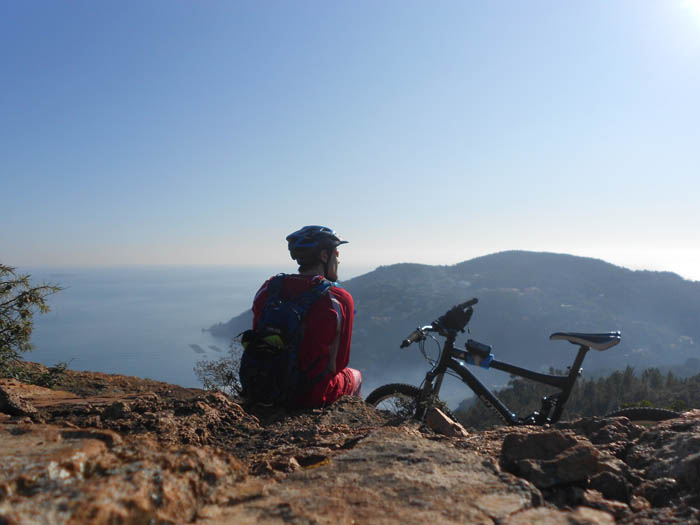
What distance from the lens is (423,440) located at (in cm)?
236

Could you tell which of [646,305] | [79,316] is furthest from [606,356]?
[79,316]

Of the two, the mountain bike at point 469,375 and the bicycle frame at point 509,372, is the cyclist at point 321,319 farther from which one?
the bicycle frame at point 509,372

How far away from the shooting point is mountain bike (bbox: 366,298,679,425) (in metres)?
3.86

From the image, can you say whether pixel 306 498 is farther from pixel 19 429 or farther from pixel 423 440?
pixel 19 429

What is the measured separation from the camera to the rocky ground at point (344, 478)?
1.36 metres

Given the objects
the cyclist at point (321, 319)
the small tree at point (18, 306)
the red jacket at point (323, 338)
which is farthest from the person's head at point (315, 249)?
the small tree at point (18, 306)

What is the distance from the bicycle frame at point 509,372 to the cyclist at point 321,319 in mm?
882

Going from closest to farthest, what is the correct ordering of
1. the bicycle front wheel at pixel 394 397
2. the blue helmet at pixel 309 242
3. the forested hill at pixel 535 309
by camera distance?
the blue helmet at pixel 309 242, the bicycle front wheel at pixel 394 397, the forested hill at pixel 535 309

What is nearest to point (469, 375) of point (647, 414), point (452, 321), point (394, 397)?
point (452, 321)

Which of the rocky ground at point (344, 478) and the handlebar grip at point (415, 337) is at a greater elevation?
the handlebar grip at point (415, 337)

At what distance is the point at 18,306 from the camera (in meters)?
7.02

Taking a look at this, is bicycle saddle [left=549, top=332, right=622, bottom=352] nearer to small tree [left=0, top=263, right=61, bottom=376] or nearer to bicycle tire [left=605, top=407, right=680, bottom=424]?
bicycle tire [left=605, top=407, right=680, bottom=424]

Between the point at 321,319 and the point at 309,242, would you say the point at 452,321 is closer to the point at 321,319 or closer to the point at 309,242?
the point at 321,319

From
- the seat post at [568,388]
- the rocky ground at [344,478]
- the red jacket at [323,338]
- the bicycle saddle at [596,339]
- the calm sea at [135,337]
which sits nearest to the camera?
the rocky ground at [344,478]
